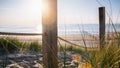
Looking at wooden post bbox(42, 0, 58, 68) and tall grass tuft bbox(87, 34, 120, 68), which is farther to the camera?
wooden post bbox(42, 0, 58, 68)

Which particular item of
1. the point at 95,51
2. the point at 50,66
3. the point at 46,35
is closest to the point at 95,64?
the point at 95,51

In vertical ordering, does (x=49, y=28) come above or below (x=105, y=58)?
above

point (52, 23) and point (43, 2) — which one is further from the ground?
point (43, 2)

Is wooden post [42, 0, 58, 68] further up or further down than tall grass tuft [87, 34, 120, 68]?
further up

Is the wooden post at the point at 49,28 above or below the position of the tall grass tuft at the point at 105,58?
above

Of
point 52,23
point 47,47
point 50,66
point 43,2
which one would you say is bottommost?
point 50,66

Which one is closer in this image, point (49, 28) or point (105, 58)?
point (105, 58)

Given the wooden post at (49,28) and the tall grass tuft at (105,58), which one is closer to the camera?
the tall grass tuft at (105,58)

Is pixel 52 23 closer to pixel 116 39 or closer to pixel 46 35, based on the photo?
pixel 46 35

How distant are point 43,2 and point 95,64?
89 centimetres

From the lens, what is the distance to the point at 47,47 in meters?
2.47

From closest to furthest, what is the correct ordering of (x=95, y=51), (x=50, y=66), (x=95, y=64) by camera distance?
(x=95, y=64) → (x=95, y=51) → (x=50, y=66)

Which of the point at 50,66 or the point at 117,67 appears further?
the point at 50,66

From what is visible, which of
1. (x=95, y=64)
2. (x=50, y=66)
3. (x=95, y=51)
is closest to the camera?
(x=95, y=64)
